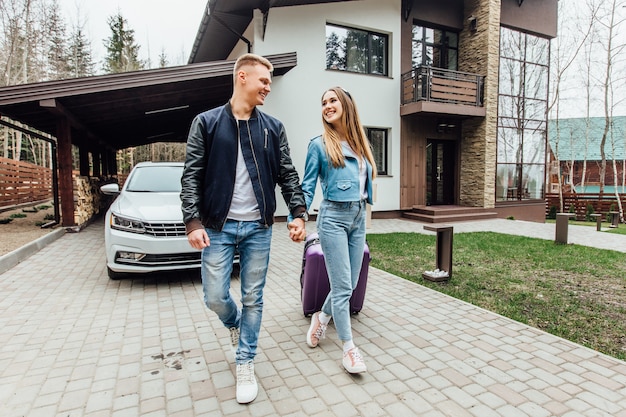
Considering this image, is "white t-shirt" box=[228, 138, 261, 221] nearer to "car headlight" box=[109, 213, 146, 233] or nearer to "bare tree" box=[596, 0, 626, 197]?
"car headlight" box=[109, 213, 146, 233]

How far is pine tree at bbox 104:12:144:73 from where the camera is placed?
106ft

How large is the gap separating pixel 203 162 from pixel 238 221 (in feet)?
1.34

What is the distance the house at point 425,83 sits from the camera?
11.2 metres

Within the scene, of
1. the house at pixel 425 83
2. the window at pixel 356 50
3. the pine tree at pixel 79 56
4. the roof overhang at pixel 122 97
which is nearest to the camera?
→ the roof overhang at pixel 122 97

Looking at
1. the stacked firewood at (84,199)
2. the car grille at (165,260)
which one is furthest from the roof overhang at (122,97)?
the car grille at (165,260)

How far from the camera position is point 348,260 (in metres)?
2.64

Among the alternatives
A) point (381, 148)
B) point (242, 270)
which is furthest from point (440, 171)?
point (242, 270)

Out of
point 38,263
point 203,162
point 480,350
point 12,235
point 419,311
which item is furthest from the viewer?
point 12,235

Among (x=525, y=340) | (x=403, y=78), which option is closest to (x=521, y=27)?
(x=403, y=78)

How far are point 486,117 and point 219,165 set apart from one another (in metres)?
12.8

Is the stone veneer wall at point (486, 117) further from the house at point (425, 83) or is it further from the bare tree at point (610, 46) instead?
the bare tree at point (610, 46)

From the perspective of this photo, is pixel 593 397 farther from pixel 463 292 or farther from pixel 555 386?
pixel 463 292

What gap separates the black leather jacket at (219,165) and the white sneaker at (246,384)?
3.03ft

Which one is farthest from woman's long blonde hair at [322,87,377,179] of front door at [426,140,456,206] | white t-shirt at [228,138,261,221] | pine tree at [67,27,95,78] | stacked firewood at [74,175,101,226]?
pine tree at [67,27,95,78]
